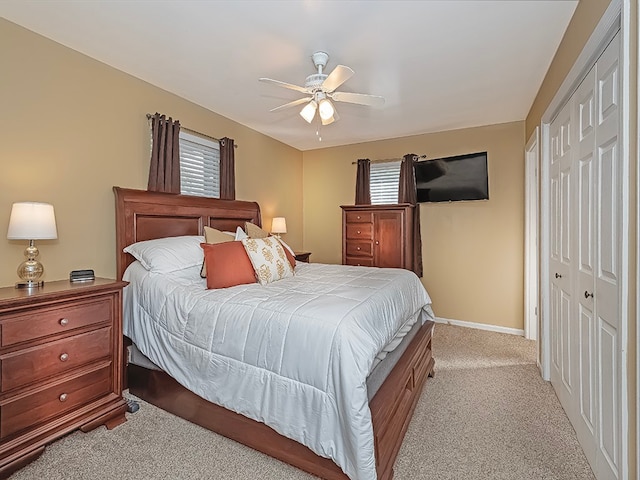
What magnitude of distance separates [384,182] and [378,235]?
3.17 feet

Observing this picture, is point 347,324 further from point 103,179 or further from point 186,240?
point 103,179

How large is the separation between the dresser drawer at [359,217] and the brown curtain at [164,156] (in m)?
2.39

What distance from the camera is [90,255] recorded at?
2646mm

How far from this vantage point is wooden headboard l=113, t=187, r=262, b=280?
278cm

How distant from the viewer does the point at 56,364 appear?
1.93 meters

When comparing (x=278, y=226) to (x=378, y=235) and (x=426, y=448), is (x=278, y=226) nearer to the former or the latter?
(x=378, y=235)

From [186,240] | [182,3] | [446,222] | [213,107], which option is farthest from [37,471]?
[446,222]

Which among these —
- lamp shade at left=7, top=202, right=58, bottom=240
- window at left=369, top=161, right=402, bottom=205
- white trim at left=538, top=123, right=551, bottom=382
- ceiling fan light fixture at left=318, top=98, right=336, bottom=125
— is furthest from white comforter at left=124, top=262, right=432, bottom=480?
window at left=369, top=161, right=402, bottom=205

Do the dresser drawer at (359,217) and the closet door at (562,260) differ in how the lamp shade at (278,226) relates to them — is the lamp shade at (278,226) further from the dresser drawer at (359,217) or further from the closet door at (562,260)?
the closet door at (562,260)

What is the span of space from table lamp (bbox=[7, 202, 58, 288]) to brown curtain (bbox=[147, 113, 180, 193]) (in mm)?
1079

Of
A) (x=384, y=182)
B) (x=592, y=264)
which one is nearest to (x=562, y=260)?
(x=592, y=264)

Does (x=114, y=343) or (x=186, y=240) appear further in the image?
(x=186, y=240)

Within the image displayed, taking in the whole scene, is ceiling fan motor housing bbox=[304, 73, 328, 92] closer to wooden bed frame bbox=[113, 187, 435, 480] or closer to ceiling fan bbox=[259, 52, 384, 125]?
ceiling fan bbox=[259, 52, 384, 125]

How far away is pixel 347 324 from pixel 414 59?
2239mm
